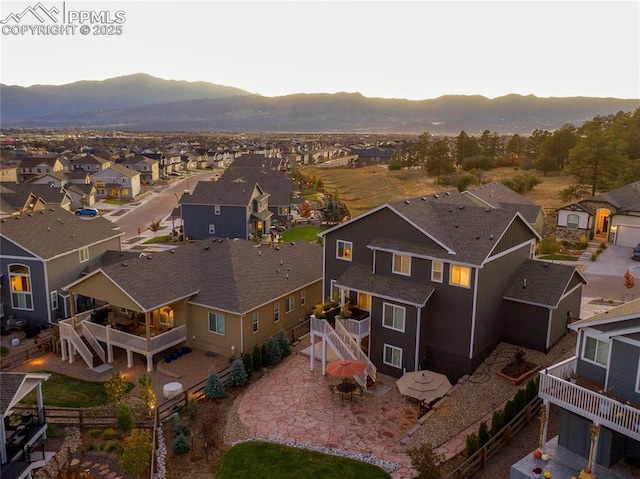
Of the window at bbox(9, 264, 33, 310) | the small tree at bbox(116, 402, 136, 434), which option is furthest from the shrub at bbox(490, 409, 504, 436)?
the window at bbox(9, 264, 33, 310)

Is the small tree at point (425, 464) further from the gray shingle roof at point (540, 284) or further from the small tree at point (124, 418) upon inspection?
the gray shingle roof at point (540, 284)

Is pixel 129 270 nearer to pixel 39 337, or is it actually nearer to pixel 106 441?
pixel 39 337

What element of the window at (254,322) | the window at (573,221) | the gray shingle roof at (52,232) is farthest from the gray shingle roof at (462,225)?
the window at (573,221)

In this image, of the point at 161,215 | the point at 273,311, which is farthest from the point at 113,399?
the point at 161,215

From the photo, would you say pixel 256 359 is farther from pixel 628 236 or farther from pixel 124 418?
pixel 628 236

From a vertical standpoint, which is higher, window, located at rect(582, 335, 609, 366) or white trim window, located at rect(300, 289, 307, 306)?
window, located at rect(582, 335, 609, 366)

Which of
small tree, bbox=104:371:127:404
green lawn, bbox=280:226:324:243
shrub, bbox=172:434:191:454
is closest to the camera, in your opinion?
shrub, bbox=172:434:191:454

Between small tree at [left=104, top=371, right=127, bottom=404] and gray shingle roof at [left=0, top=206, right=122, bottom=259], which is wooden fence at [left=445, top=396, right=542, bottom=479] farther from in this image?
gray shingle roof at [left=0, top=206, right=122, bottom=259]
